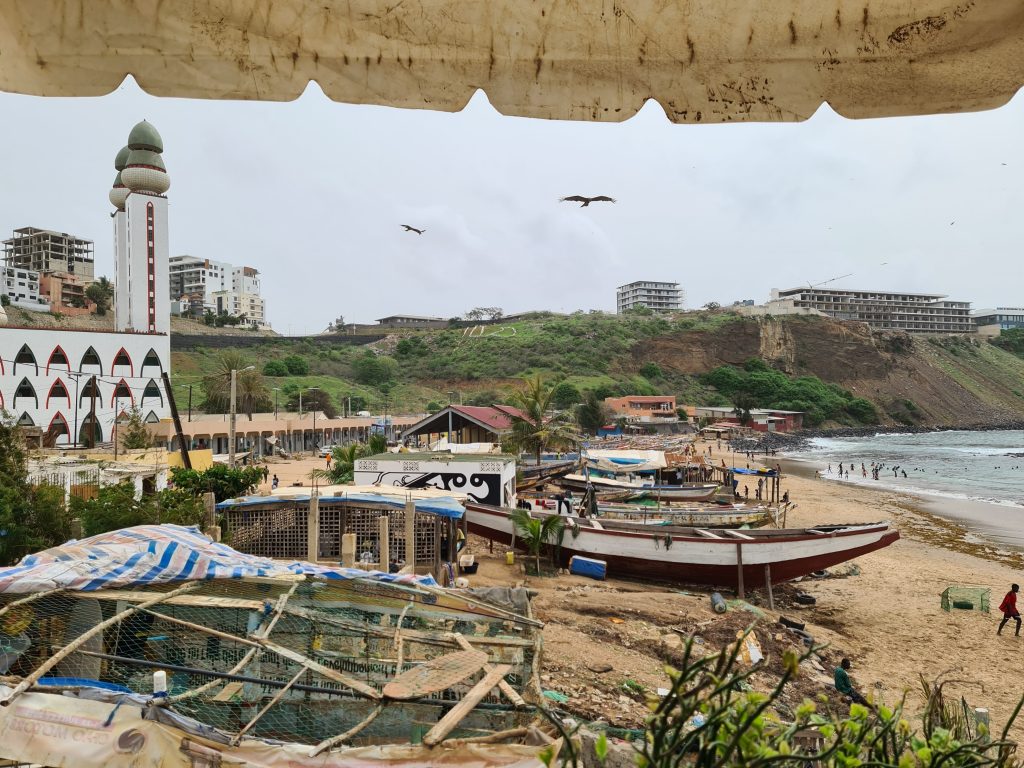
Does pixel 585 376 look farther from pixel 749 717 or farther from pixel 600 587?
pixel 749 717

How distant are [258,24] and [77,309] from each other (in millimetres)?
88980

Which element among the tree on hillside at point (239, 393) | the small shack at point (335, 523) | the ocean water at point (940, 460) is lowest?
the ocean water at point (940, 460)

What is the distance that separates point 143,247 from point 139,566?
4276cm

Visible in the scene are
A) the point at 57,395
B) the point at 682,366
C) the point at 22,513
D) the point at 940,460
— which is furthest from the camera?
the point at 682,366

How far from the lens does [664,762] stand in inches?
61.3

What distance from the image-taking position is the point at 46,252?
93062mm

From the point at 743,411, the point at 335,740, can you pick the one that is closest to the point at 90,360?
the point at 335,740

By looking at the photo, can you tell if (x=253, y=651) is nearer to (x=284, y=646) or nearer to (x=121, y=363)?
(x=284, y=646)

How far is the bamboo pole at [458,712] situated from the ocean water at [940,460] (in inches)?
1525

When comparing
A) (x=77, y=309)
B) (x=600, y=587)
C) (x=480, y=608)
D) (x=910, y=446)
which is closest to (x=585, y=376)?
(x=910, y=446)

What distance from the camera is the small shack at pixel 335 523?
12109mm

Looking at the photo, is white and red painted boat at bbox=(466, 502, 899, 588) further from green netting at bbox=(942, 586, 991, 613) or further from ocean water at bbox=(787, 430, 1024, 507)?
ocean water at bbox=(787, 430, 1024, 507)

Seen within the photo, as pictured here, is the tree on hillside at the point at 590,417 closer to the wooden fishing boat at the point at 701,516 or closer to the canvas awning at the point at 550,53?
the wooden fishing boat at the point at 701,516

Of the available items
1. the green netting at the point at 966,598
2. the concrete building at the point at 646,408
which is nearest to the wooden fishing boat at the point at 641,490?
the green netting at the point at 966,598
